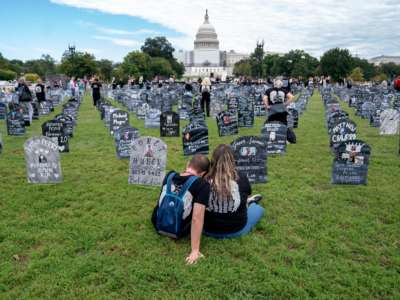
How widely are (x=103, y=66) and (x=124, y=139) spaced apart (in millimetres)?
66782

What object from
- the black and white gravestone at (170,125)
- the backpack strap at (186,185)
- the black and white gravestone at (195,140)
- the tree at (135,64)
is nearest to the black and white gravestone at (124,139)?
the black and white gravestone at (195,140)

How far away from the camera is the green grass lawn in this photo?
3768 millimetres

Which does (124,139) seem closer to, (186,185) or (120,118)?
(120,118)

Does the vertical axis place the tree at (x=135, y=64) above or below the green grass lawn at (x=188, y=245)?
above

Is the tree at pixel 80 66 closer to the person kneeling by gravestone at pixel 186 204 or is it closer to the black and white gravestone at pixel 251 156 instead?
the black and white gravestone at pixel 251 156

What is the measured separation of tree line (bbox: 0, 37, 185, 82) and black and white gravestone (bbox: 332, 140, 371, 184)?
65.6 ft

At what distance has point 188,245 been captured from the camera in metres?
4.61

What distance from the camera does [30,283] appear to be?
12.6ft

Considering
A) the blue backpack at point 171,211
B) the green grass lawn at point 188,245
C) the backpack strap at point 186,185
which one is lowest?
the green grass lawn at point 188,245

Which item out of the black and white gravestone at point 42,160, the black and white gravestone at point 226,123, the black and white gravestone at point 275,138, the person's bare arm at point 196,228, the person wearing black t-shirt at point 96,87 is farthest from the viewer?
the person wearing black t-shirt at point 96,87

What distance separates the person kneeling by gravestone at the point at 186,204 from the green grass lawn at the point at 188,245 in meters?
0.19

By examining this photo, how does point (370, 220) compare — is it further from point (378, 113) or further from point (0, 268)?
point (378, 113)

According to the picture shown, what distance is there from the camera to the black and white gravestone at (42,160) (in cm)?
660

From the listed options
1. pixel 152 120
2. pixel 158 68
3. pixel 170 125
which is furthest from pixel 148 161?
pixel 158 68
